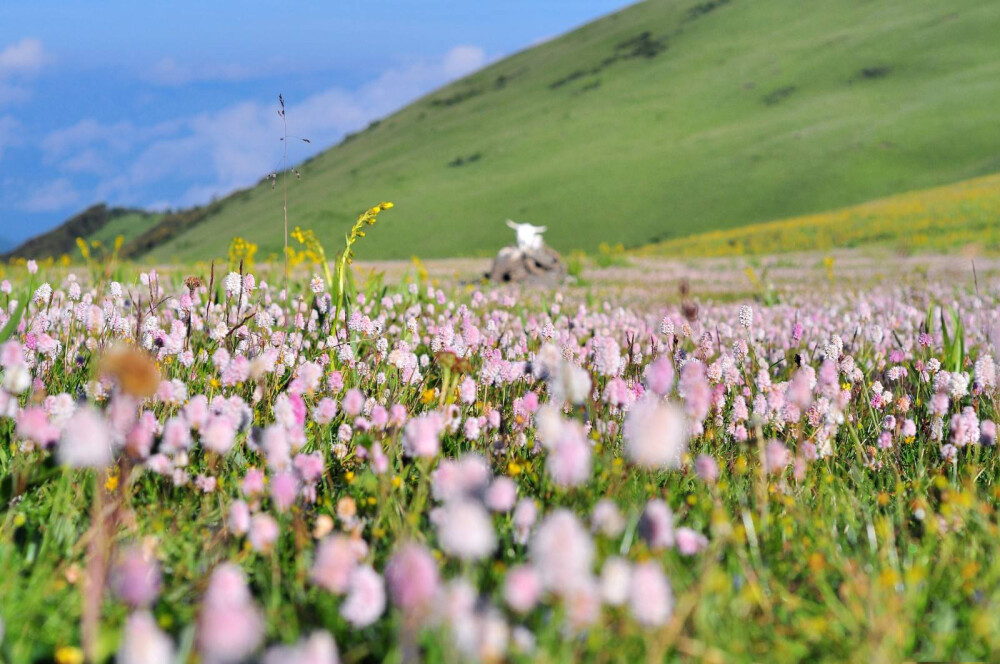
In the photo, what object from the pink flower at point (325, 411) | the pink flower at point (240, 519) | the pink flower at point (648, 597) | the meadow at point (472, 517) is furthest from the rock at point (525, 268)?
the pink flower at point (648, 597)

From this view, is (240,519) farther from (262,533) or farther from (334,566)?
(334,566)

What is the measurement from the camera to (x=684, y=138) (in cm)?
7550

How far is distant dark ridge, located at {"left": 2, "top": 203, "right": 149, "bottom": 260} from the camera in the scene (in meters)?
128

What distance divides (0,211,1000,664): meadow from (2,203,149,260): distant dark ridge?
14079 cm

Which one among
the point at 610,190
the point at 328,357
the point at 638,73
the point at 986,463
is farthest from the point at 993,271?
the point at 638,73

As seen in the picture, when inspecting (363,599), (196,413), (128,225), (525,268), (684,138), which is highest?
(128,225)

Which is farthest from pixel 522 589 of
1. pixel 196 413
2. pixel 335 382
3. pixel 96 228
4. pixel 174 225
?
pixel 96 228

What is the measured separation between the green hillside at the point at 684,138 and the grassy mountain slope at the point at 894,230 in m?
15.0

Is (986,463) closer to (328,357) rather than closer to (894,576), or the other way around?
(894,576)

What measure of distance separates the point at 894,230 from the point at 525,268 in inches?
849

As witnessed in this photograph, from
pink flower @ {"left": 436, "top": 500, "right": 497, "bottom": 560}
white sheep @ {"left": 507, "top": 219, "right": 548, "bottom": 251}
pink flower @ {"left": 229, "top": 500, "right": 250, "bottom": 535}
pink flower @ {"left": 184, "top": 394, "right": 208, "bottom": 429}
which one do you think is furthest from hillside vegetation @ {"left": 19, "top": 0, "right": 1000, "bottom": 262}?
pink flower @ {"left": 436, "top": 500, "right": 497, "bottom": 560}

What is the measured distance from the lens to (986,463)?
353 cm

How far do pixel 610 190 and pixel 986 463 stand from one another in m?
65.4

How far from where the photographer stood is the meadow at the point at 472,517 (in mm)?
1519
